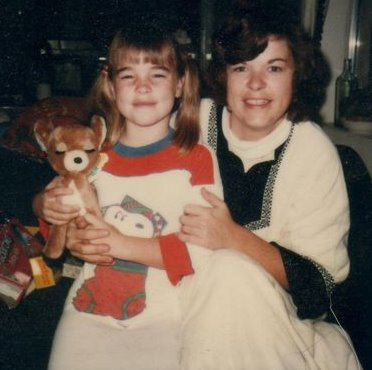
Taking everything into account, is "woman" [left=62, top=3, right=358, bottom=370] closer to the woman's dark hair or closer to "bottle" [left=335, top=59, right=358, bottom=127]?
the woman's dark hair

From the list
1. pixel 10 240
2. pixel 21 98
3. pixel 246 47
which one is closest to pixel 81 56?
pixel 21 98

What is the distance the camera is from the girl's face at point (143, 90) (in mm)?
1121

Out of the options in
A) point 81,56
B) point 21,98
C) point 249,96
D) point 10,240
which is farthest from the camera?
point 81,56

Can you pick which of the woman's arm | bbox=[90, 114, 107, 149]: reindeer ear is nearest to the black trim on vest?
the woman's arm

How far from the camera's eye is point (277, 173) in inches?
48.5

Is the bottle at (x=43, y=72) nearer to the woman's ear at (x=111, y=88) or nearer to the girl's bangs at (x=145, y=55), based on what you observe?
the woman's ear at (x=111, y=88)

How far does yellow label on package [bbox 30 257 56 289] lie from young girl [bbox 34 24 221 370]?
1.67 feet

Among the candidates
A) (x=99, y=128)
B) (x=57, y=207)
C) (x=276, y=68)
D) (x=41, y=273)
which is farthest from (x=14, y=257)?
(x=276, y=68)

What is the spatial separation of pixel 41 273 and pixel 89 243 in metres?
0.68

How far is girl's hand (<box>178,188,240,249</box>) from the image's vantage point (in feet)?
3.48

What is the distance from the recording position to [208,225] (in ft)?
3.50

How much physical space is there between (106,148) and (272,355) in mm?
661

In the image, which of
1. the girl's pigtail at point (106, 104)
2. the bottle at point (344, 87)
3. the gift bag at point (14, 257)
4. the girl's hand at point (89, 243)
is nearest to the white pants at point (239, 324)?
the girl's hand at point (89, 243)

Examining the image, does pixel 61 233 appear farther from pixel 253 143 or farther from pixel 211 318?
pixel 253 143
